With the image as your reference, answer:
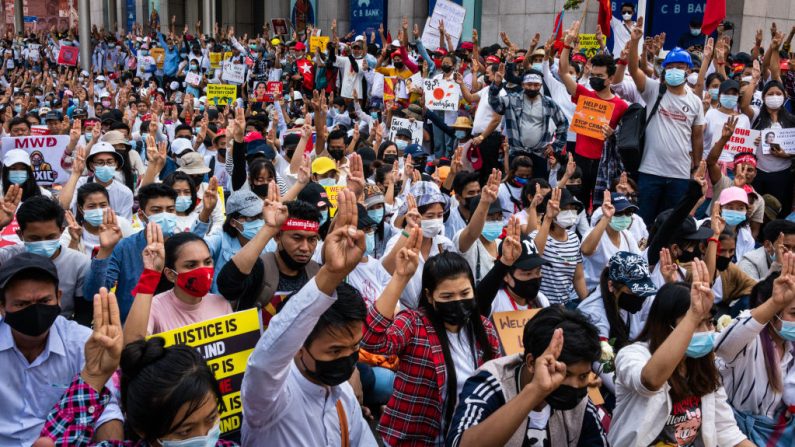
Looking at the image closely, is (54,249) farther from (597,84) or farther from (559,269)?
(597,84)

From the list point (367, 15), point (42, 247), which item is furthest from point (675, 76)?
point (367, 15)

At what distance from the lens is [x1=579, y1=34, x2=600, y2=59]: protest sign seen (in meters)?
14.0

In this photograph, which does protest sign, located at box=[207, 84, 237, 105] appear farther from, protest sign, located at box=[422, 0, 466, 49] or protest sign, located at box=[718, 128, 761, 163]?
protest sign, located at box=[718, 128, 761, 163]

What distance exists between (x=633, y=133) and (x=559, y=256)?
3275 millimetres

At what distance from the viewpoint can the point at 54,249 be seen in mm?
5020

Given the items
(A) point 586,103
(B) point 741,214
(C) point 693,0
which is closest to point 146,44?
(C) point 693,0

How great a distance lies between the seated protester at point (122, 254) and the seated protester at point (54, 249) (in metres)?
0.16

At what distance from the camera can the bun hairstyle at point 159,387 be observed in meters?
2.78

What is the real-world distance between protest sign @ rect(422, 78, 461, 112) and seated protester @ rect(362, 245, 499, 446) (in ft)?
28.9

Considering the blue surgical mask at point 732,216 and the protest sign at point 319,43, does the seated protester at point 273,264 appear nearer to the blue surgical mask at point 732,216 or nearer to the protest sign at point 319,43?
the blue surgical mask at point 732,216

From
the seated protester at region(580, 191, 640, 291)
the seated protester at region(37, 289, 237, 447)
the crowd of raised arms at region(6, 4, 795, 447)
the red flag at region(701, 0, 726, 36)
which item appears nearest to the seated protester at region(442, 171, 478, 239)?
the crowd of raised arms at region(6, 4, 795, 447)

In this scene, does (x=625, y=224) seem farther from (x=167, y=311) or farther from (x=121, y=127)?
(x=121, y=127)

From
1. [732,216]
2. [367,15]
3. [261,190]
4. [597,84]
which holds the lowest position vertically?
[732,216]

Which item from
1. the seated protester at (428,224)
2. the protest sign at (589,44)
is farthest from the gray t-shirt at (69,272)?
the protest sign at (589,44)
